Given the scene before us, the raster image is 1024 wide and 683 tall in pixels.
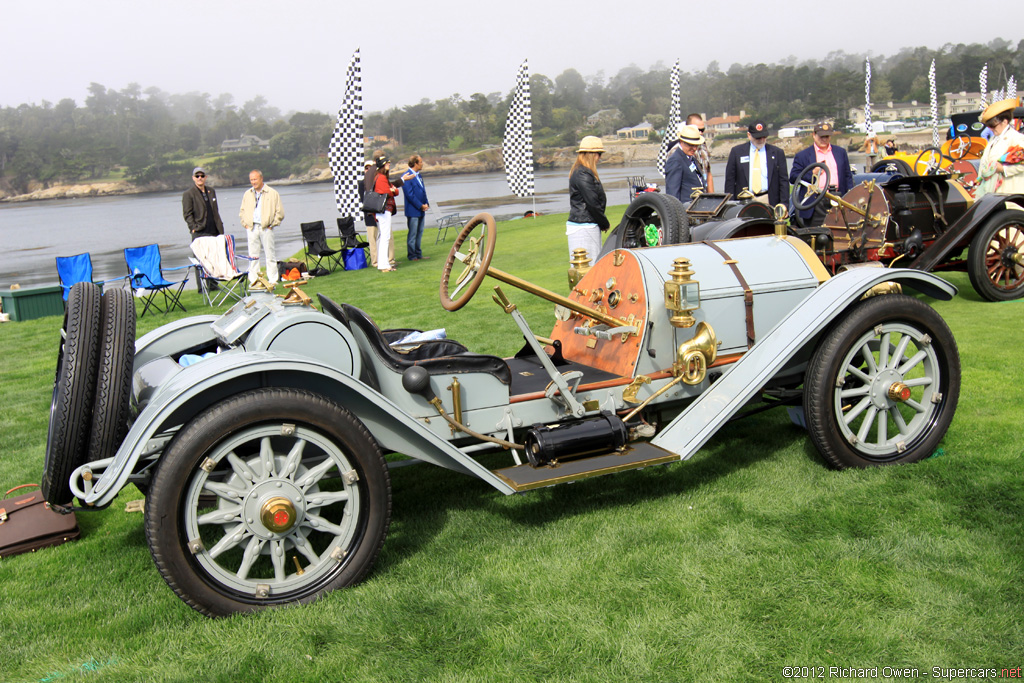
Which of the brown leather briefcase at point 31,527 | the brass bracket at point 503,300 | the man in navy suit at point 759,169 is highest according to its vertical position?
the man in navy suit at point 759,169

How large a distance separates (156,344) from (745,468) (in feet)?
11.0

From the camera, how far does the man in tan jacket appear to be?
1230cm

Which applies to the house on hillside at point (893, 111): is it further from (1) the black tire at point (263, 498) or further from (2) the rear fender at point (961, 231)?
(1) the black tire at point (263, 498)

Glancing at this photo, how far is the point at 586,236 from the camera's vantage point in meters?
7.91

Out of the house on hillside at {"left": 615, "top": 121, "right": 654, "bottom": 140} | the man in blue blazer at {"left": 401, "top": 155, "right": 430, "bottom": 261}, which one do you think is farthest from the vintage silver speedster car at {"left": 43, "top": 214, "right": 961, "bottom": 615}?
the house on hillside at {"left": 615, "top": 121, "right": 654, "bottom": 140}

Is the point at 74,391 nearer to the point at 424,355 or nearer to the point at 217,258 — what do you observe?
the point at 424,355

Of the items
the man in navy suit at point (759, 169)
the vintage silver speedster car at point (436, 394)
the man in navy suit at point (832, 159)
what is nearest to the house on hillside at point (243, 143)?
the man in navy suit at point (759, 169)

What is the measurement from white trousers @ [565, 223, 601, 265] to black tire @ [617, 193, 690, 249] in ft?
5.30

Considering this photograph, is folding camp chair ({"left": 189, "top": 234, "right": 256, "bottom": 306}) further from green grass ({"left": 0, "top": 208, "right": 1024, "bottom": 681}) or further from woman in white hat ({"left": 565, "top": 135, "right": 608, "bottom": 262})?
green grass ({"left": 0, "top": 208, "right": 1024, "bottom": 681})

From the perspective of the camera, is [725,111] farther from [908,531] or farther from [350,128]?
[908,531]

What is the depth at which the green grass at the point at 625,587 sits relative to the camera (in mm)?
2611

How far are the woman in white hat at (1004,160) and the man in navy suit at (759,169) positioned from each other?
2062 millimetres

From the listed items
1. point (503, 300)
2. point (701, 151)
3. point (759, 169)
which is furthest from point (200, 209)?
point (503, 300)

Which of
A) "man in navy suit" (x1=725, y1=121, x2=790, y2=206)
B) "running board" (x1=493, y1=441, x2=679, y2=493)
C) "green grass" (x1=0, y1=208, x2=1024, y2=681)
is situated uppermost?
"man in navy suit" (x1=725, y1=121, x2=790, y2=206)
